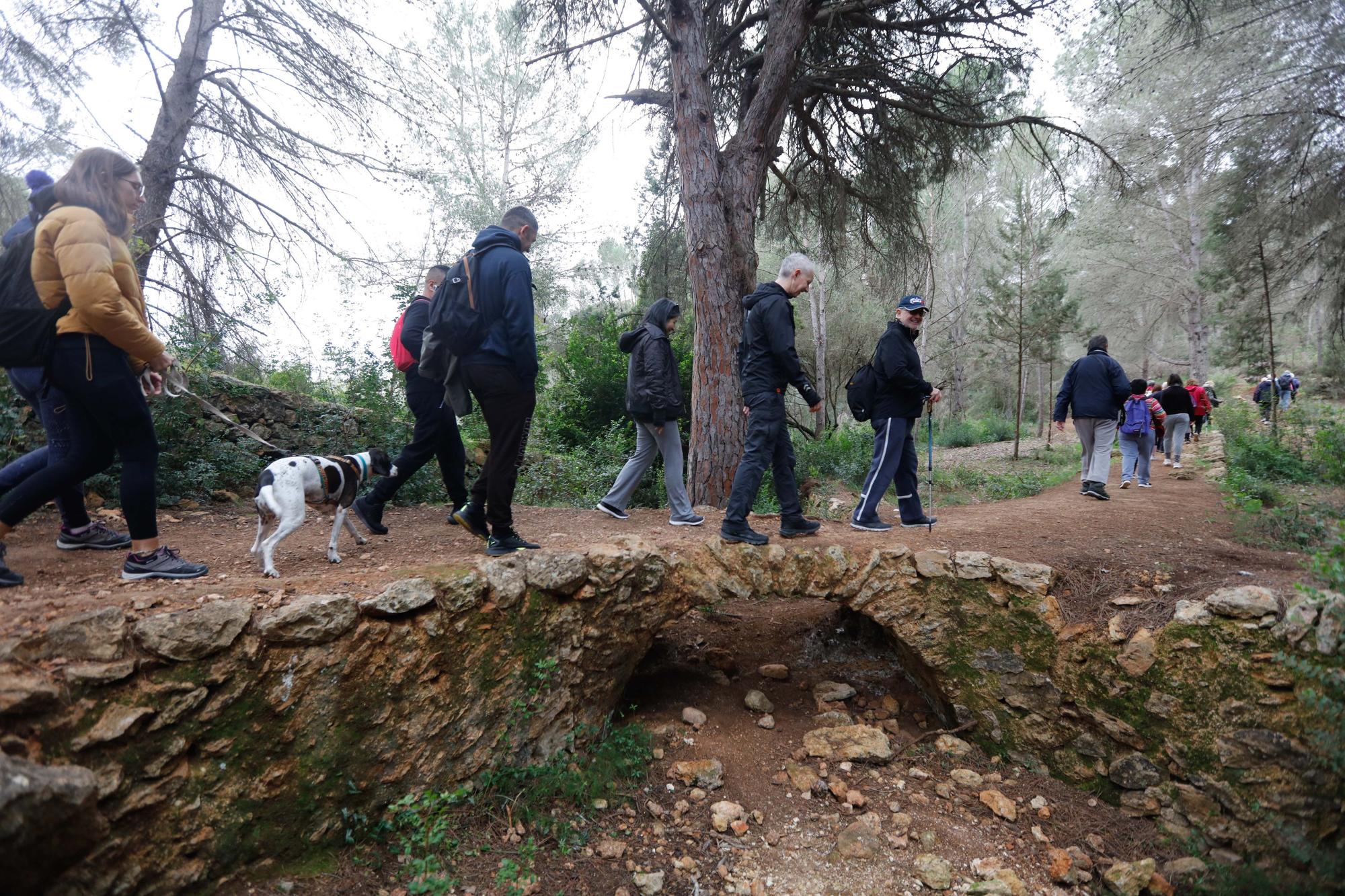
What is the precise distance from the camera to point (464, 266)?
3713 mm

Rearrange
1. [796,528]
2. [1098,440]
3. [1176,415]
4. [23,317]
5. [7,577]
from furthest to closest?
[1176,415], [1098,440], [796,528], [7,577], [23,317]

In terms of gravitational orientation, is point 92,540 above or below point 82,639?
above

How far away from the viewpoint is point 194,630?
2.68 metres

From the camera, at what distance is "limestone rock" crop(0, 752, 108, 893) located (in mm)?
1859

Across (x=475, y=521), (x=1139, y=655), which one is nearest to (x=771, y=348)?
(x=475, y=521)

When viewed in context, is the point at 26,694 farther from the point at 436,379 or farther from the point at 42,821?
the point at 436,379

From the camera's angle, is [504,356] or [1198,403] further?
[1198,403]

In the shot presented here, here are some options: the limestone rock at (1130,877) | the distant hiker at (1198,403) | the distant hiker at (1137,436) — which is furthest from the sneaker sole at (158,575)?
the distant hiker at (1198,403)

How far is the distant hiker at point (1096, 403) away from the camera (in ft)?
21.7

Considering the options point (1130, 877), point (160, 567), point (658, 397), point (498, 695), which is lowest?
point (1130, 877)

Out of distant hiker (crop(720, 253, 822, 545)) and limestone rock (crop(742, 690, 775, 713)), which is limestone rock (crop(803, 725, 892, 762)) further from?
distant hiker (crop(720, 253, 822, 545))

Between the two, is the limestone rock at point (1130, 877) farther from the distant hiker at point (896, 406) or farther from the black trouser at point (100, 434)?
the black trouser at point (100, 434)

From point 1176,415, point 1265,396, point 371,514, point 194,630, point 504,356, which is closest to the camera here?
point 194,630

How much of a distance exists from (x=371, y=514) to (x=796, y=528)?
11.0 ft
